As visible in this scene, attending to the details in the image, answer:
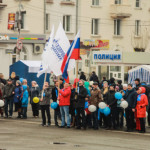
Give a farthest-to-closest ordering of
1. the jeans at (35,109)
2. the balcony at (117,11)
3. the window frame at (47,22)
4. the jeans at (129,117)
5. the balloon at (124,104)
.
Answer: the balcony at (117,11), the window frame at (47,22), the jeans at (35,109), the jeans at (129,117), the balloon at (124,104)

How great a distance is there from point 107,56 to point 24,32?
55.6 feet

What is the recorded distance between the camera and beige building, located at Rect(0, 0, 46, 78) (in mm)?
52406

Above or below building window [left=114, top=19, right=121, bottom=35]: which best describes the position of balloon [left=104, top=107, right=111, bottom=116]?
below

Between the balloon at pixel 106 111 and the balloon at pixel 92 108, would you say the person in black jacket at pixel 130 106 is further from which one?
the balloon at pixel 92 108

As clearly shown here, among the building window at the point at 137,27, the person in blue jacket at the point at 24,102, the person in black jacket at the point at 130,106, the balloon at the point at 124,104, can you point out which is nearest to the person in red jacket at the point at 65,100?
the balloon at the point at 124,104

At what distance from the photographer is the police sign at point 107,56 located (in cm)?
3756

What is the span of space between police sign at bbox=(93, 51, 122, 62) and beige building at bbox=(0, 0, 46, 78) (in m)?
15.4

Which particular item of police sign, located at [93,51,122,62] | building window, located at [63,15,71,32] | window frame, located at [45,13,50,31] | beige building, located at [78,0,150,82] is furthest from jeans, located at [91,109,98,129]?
building window, located at [63,15,71,32]

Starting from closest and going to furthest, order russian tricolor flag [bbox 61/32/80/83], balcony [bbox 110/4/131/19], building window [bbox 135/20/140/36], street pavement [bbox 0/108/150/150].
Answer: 1. street pavement [bbox 0/108/150/150]
2. russian tricolor flag [bbox 61/32/80/83]
3. balcony [bbox 110/4/131/19]
4. building window [bbox 135/20/140/36]

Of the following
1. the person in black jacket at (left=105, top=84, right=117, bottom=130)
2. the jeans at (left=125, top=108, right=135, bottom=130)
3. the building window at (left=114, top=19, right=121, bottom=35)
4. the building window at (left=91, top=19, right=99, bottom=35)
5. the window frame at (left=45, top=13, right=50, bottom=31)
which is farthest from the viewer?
the building window at (left=114, top=19, right=121, bottom=35)

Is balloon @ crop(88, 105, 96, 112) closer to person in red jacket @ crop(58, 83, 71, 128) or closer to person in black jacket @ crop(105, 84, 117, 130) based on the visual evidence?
person in black jacket @ crop(105, 84, 117, 130)

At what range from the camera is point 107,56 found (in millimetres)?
37875

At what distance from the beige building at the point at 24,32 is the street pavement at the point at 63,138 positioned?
31678 millimetres

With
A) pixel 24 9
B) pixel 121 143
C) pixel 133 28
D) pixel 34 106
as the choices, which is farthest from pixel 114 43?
pixel 121 143
